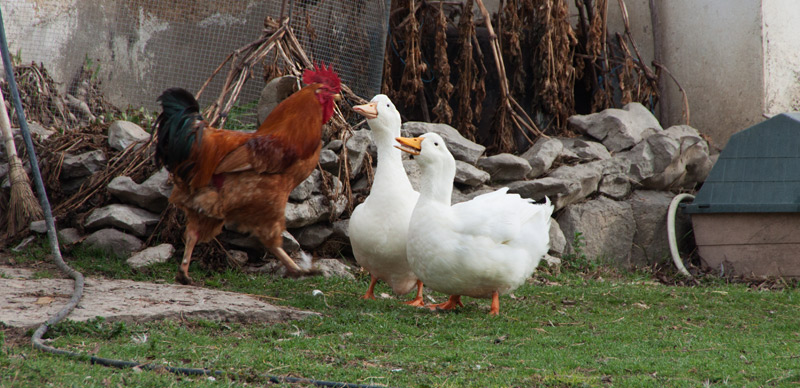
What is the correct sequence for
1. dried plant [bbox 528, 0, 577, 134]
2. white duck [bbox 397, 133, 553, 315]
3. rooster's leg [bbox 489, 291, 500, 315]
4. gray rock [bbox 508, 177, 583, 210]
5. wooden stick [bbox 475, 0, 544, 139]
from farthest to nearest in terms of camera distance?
dried plant [bbox 528, 0, 577, 134] → wooden stick [bbox 475, 0, 544, 139] → gray rock [bbox 508, 177, 583, 210] → rooster's leg [bbox 489, 291, 500, 315] → white duck [bbox 397, 133, 553, 315]

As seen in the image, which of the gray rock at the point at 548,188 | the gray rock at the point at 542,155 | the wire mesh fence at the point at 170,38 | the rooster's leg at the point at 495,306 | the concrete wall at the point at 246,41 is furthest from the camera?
the gray rock at the point at 542,155

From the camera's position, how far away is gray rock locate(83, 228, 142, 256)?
6.56 metres

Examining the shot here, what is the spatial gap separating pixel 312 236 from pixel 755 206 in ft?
14.2

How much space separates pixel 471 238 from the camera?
15.9 feet

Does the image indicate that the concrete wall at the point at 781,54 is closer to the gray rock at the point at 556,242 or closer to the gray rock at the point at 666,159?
the gray rock at the point at 666,159

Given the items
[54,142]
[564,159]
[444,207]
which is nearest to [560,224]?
[564,159]

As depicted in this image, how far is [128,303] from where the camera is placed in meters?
4.51

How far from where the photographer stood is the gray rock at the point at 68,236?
21.8ft

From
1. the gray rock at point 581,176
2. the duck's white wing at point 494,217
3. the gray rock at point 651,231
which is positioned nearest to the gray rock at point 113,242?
the duck's white wing at point 494,217

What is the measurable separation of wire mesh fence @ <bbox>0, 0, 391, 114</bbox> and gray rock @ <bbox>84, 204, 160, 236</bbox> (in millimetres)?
2007

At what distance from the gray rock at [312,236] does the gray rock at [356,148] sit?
63 centimetres

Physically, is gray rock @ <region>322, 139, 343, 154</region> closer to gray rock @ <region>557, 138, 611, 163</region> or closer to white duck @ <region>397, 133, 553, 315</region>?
white duck @ <region>397, 133, 553, 315</region>

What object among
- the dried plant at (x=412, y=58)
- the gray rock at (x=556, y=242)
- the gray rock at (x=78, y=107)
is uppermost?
the dried plant at (x=412, y=58)

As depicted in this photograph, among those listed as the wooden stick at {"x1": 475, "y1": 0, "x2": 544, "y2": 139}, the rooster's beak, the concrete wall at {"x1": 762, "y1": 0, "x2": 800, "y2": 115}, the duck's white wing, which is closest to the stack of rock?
the wooden stick at {"x1": 475, "y1": 0, "x2": 544, "y2": 139}
